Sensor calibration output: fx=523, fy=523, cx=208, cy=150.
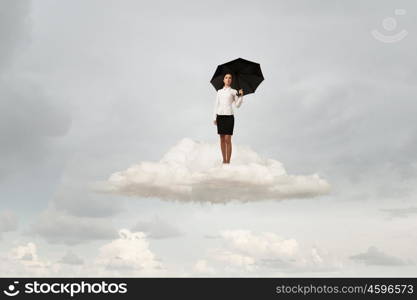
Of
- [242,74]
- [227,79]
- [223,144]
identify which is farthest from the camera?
[223,144]

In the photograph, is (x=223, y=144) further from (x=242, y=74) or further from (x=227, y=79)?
(x=242, y=74)

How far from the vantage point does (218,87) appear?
1658 cm

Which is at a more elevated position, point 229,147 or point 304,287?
point 229,147

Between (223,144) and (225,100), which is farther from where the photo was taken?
(223,144)

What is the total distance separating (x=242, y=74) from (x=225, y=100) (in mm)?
963

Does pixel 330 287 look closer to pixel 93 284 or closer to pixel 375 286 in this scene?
pixel 375 286

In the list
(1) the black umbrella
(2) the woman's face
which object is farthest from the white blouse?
(1) the black umbrella

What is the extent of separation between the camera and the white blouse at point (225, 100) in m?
16.2

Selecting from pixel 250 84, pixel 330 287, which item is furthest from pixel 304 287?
pixel 250 84

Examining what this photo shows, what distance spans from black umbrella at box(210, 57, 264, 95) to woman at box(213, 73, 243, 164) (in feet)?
0.56

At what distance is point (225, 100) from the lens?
1628 centimetres

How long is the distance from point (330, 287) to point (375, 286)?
105 centimetres

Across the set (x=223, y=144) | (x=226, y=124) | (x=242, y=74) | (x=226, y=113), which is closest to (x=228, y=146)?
(x=223, y=144)

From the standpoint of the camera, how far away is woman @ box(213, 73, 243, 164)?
16234mm
